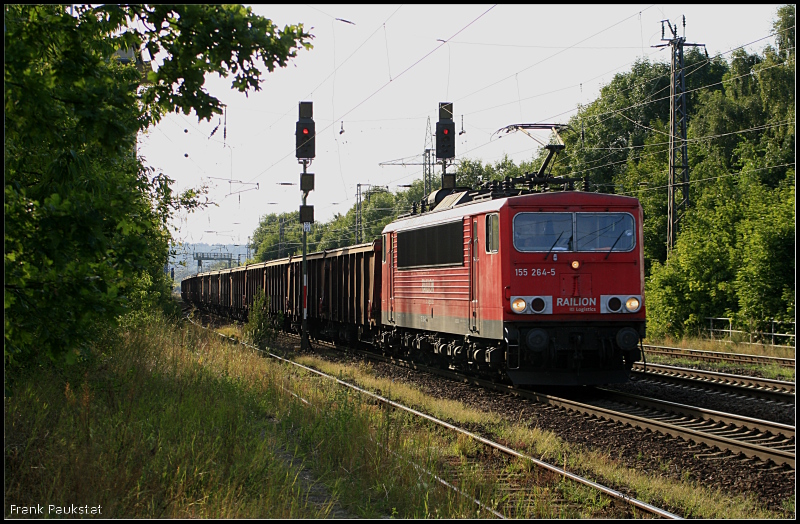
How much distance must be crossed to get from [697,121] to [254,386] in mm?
39392

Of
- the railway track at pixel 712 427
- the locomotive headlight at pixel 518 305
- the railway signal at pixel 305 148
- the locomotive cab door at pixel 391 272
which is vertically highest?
the railway signal at pixel 305 148

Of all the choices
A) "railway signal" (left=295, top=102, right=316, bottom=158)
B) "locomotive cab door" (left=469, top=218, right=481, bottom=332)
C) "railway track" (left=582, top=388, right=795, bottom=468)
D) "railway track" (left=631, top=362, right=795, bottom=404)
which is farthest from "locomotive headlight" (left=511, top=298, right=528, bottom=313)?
"railway signal" (left=295, top=102, right=316, bottom=158)

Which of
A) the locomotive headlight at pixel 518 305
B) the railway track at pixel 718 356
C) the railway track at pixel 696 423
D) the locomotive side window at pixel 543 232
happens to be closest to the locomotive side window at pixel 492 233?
the locomotive side window at pixel 543 232

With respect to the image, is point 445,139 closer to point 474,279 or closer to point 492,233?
point 474,279

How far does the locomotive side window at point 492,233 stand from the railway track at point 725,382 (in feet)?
10.3

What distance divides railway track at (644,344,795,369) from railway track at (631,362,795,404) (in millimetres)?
2721

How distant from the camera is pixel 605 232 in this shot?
13.6 metres

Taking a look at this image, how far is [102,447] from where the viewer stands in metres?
7.30

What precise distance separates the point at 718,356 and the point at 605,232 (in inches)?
355

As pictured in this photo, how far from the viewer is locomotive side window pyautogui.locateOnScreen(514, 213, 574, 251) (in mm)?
13250

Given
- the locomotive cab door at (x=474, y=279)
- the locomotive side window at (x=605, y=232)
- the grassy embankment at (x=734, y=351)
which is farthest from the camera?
the grassy embankment at (x=734, y=351)

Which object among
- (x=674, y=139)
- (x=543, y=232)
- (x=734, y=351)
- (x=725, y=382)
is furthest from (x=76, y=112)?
(x=674, y=139)

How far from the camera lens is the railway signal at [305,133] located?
22969mm

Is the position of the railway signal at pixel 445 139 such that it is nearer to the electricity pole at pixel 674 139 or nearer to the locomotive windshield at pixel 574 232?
the electricity pole at pixel 674 139
